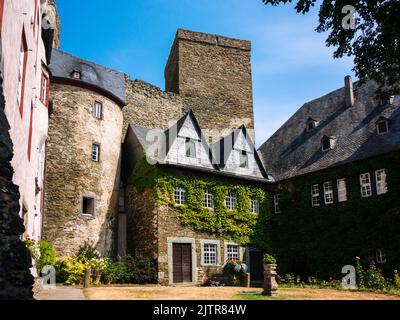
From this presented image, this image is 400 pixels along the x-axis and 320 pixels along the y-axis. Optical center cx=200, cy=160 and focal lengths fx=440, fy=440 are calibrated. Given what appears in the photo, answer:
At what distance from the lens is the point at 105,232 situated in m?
24.0

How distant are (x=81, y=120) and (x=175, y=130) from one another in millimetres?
5161

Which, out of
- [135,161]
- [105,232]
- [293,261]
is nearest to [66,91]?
[135,161]

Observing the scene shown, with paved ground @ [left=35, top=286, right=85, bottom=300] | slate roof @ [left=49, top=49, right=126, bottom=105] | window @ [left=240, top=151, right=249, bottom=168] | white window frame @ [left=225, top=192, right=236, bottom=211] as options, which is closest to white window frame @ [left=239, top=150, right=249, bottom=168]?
window @ [left=240, top=151, right=249, bottom=168]

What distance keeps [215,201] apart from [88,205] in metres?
6.88

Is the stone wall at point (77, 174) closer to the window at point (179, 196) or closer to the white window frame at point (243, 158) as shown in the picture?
the window at point (179, 196)

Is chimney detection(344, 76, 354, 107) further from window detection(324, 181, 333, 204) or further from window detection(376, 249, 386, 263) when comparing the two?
window detection(376, 249, 386, 263)

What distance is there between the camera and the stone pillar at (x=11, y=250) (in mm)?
4879

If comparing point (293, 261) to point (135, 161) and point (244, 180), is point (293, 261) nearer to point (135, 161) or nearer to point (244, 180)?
point (244, 180)

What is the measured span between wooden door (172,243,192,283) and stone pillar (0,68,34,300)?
16.8 meters

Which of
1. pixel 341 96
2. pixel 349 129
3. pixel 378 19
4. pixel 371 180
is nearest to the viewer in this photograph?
pixel 378 19

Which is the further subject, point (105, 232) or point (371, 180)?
point (105, 232)

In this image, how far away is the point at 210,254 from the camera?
2303 centimetres

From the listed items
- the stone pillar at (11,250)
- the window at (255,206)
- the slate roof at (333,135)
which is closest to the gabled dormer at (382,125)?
the slate roof at (333,135)

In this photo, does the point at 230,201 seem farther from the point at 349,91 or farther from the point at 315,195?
the point at 349,91
